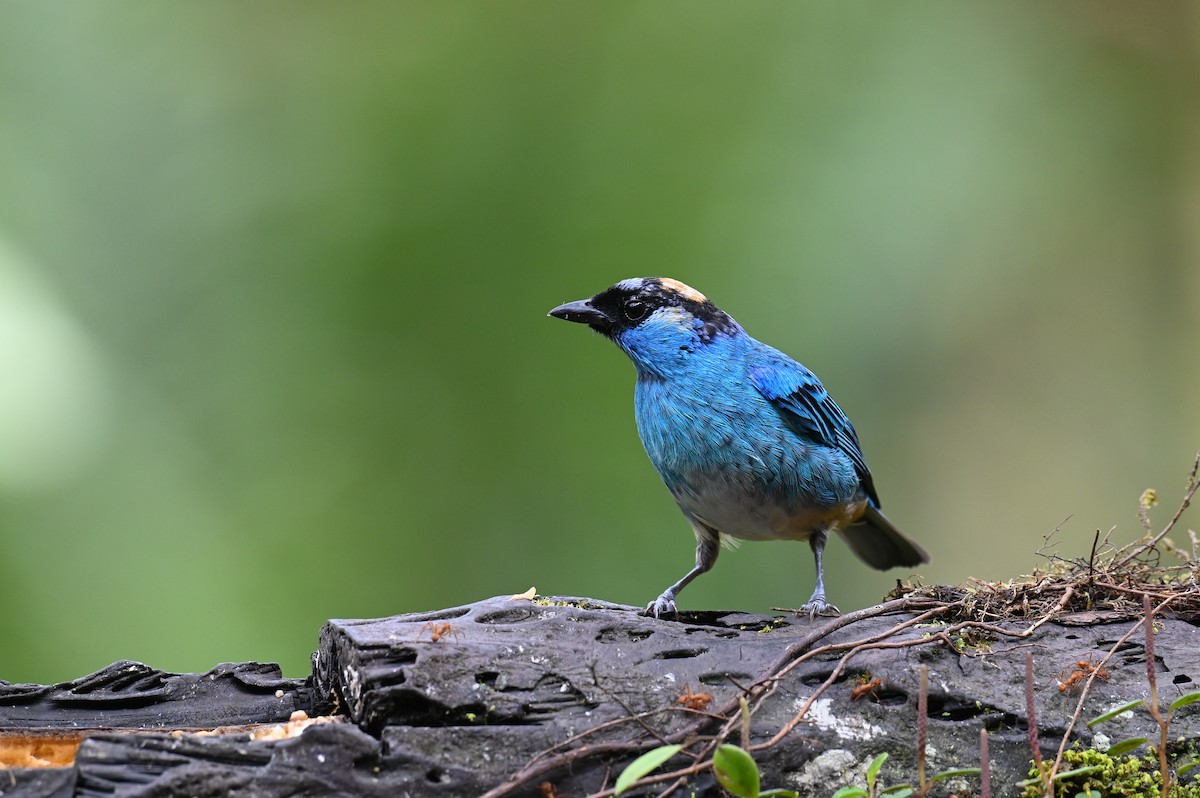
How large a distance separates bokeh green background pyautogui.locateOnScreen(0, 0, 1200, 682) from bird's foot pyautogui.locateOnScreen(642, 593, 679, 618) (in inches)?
82.5

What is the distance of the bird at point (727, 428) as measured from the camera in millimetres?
3807

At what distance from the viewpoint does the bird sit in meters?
3.81

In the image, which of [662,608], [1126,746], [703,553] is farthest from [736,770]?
[703,553]

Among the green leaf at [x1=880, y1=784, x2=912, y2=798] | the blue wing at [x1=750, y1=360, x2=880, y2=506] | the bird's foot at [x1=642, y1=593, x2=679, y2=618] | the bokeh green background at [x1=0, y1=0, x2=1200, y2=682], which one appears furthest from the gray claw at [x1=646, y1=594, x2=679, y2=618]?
the bokeh green background at [x1=0, y1=0, x2=1200, y2=682]

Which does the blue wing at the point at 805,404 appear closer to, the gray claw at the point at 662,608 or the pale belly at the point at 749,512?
the pale belly at the point at 749,512

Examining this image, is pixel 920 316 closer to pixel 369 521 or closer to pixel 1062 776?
pixel 369 521

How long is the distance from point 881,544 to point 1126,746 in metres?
2.21

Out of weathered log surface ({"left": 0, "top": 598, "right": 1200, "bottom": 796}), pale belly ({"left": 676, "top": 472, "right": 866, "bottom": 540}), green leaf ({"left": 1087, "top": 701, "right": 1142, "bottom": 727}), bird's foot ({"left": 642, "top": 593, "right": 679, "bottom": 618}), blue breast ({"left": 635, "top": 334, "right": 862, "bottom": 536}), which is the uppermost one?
blue breast ({"left": 635, "top": 334, "right": 862, "bottom": 536})

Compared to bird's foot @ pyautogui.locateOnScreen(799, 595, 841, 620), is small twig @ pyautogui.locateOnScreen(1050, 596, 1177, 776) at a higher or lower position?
lower

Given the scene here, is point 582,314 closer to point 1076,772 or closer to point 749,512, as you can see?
point 749,512

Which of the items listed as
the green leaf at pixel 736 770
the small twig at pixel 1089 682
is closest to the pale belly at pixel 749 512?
the small twig at pixel 1089 682

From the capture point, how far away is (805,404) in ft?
13.1

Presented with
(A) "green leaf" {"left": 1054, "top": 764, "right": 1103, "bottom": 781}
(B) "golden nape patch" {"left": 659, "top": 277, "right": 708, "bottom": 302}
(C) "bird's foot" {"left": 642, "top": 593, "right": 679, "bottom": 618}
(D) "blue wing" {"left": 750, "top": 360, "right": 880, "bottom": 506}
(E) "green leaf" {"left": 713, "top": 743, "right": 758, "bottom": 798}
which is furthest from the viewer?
(B) "golden nape patch" {"left": 659, "top": 277, "right": 708, "bottom": 302}

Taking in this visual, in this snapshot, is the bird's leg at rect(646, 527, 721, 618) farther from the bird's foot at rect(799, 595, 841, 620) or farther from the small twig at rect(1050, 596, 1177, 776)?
the small twig at rect(1050, 596, 1177, 776)
